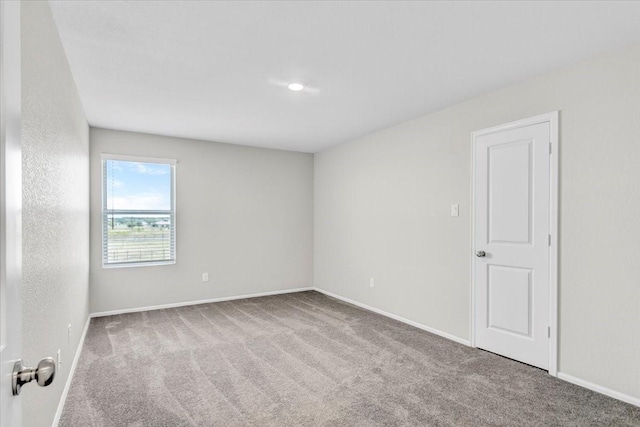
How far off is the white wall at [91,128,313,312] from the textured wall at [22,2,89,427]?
1818mm

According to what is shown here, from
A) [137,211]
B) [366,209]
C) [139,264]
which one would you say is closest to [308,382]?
[366,209]

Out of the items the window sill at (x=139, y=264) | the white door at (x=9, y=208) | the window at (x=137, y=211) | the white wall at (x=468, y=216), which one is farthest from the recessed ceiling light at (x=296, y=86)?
the window sill at (x=139, y=264)

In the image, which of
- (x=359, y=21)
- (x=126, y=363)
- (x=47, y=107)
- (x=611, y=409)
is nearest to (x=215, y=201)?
(x=126, y=363)

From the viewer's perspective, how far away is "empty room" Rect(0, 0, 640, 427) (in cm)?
204

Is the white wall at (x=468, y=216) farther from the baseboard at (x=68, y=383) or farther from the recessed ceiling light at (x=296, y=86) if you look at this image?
the baseboard at (x=68, y=383)

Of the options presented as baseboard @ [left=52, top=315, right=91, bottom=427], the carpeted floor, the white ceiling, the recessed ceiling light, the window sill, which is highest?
the white ceiling

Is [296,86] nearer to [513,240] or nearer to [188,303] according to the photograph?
[513,240]

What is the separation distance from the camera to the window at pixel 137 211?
4.64 metres

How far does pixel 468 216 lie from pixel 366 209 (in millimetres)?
1694

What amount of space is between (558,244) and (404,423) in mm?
1853

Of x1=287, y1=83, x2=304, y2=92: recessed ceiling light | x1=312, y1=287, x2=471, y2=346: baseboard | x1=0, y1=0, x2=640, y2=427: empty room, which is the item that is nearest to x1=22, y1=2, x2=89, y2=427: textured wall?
x1=0, y1=0, x2=640, y2=427: empty room

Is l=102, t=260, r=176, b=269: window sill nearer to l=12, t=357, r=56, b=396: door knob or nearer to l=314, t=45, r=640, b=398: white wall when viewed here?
l=314, t=45, r=640, b=398: white wall

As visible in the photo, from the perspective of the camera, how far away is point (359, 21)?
7.12ft

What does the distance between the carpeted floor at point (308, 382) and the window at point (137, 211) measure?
1.06m
